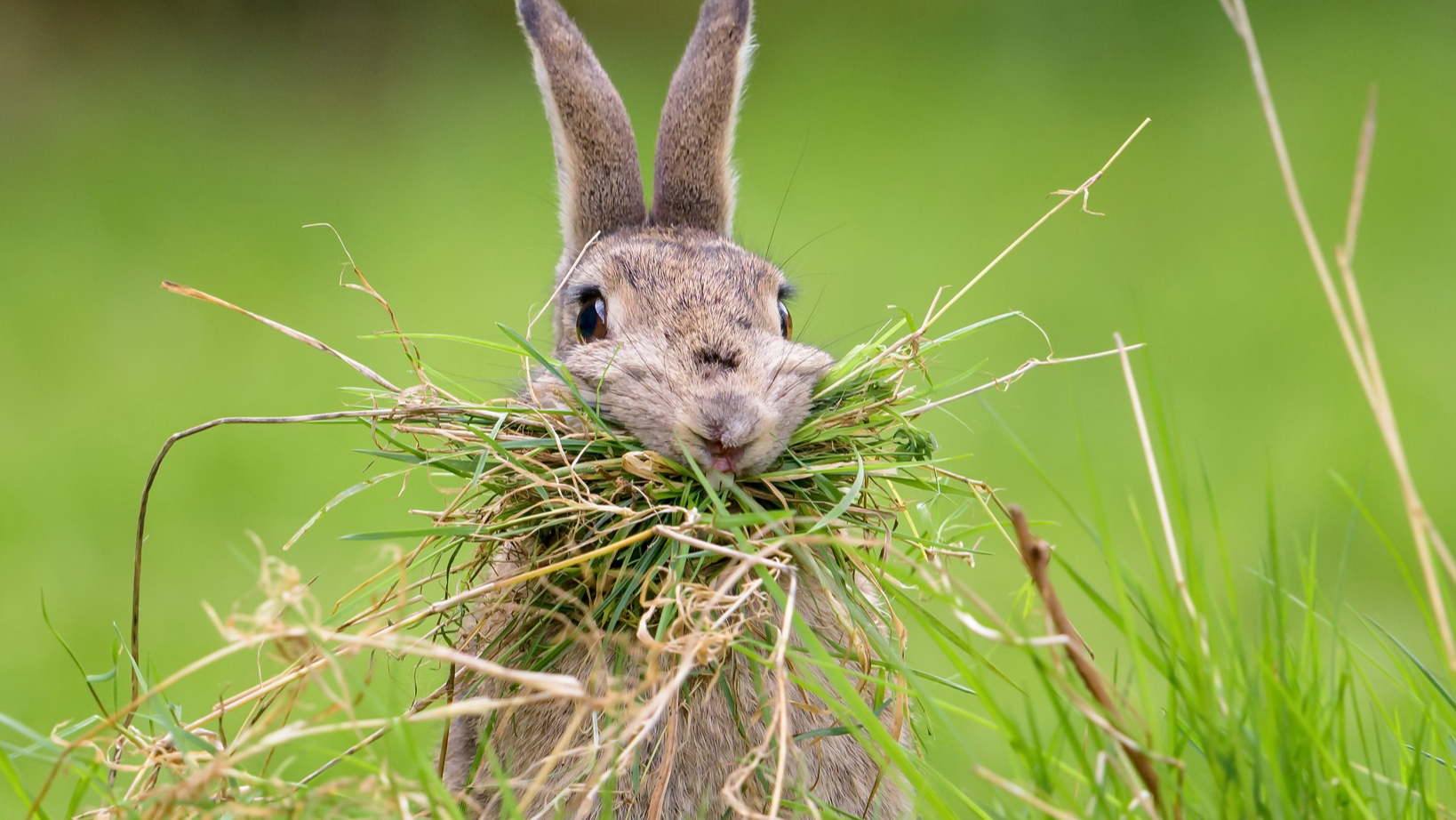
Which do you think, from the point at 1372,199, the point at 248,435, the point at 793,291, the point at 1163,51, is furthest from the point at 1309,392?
the point at 248,435

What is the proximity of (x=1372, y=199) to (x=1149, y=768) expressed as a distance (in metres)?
5.42

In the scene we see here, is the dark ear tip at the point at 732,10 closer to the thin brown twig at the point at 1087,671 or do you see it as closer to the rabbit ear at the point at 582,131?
the rabbit ear at the point at 582,131

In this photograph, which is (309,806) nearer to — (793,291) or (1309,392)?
(793,291)

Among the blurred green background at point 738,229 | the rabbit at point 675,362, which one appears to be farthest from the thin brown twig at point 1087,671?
the blurred green background at point 738,229

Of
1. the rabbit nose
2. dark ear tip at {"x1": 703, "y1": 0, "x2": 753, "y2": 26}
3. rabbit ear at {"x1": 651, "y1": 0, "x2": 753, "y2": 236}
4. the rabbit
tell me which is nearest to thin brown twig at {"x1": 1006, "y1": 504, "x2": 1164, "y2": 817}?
the rabbit

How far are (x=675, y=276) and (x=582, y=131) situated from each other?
0.60 metres

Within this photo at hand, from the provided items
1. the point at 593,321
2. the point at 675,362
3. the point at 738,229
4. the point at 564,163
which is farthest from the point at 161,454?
the point at 738,229

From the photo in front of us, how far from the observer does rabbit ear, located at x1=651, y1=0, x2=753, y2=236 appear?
277 cm

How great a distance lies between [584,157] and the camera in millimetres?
2750

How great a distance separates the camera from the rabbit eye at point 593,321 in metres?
2.34

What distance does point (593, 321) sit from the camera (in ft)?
7.79

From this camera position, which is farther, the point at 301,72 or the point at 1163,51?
the point at 301,72

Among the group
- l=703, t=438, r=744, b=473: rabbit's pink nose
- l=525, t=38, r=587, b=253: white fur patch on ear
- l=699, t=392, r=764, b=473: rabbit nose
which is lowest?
l=703, t=438, r=744, b=473: rabbit's pink nose

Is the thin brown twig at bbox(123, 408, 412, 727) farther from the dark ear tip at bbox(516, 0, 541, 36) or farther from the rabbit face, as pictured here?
the dark ear tip at bbox(516, 0, 541, 36)
